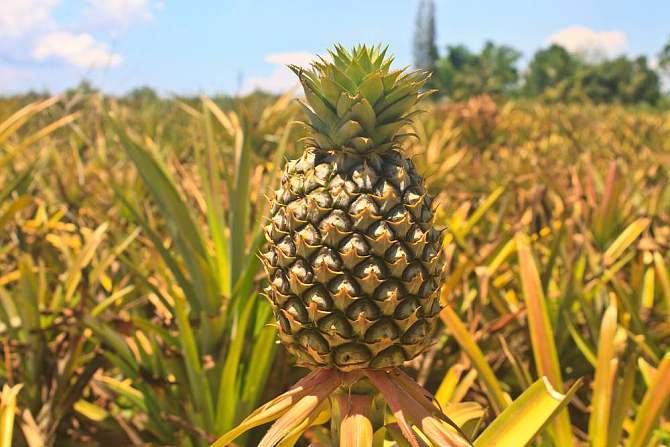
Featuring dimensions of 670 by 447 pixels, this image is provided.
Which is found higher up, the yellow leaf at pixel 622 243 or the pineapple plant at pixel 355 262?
the pineapple plant at pixel 355 262

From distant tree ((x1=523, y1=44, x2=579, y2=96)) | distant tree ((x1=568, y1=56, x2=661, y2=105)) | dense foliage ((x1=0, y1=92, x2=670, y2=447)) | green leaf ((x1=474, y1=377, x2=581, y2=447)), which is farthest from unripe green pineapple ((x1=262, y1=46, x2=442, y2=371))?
distant tree ((x1=523, y1=44, x2=579, y2=96))

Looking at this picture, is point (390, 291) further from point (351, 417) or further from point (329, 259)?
point (351, 417)

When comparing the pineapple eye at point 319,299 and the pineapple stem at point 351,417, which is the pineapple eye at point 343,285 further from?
the pineapple stem at point 351,417

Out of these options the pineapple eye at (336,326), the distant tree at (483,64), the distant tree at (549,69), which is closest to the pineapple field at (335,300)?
the pineapple eye at (336,326)

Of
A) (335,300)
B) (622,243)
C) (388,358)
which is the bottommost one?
(622,243)

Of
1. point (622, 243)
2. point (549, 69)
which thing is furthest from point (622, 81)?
point (622, 243)

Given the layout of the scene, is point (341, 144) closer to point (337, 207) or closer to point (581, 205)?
point (337, 207)
